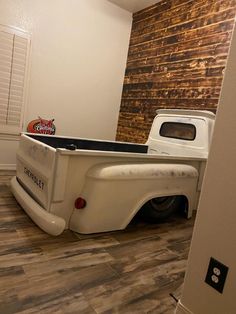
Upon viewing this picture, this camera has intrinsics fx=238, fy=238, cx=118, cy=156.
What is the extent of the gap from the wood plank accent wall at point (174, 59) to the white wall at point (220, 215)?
2.15 meters

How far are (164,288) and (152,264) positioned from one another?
0.22 m

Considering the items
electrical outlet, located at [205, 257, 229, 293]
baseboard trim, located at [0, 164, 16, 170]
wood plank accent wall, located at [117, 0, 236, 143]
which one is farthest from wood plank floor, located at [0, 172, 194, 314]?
wood plank accent wall, located at [117, 0, 236, 143]

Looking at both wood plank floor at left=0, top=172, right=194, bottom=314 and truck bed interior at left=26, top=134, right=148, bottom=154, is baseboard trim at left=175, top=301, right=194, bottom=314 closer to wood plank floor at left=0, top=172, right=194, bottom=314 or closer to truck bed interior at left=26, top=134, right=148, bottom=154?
wood plank floor at left=0, top=172, right=194, bottom=314

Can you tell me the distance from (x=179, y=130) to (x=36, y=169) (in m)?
1.70

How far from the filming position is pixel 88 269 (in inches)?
53.2

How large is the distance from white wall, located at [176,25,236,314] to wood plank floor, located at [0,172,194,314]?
0.29 metres

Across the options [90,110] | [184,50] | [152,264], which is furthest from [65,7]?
[152,264]

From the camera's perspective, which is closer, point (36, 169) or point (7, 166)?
point (36, 169)

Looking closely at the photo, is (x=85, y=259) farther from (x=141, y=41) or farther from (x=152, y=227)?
(x=141, y=41)

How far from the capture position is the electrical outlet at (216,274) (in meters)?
0.88

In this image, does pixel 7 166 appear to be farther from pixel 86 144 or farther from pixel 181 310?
pixel 181 310

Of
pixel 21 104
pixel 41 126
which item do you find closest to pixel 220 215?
pixel 41 126

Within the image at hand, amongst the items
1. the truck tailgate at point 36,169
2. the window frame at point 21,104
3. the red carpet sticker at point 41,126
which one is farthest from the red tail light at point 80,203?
the window frame at point 21,104

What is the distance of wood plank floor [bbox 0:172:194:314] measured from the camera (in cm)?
109
